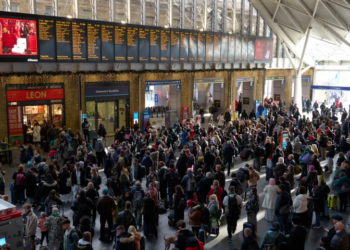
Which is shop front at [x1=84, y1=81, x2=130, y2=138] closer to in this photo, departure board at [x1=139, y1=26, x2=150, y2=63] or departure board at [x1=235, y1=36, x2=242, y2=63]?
departure board at [x1=139, y1=26, x2=150, y2=63]

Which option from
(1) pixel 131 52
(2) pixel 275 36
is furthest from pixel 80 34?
(2) pixel 275 36

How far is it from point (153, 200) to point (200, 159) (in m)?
3.96

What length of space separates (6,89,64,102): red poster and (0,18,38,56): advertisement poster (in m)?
1.95

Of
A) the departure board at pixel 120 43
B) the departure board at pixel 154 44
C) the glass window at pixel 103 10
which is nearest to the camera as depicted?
the departure board at pixel 120 43

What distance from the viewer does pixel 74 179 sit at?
11.5 meters

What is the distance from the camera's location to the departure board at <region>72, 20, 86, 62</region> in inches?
784

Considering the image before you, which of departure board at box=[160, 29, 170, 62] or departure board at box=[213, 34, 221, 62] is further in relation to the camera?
departure board at box=[213, 34, 221, 62]

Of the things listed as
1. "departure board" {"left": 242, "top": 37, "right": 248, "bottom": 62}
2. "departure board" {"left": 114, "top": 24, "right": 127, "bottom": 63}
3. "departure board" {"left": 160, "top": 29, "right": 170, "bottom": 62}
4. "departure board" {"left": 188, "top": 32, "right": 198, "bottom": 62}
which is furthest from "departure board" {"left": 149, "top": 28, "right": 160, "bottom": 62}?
"departure board" {"left": 242, "top": 37, "right": 248, "bottom": 62}

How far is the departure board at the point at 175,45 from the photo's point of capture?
2508 centimetres

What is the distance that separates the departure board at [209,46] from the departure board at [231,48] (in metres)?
2.07

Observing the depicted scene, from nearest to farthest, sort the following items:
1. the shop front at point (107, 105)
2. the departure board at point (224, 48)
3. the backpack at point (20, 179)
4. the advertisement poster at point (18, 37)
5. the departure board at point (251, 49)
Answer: the backpack at point (20, 179)
the advertisement poster at point (18, 37)
the shop front at point (107, 105)
the departure board at point (224, 48)
the departure board at point (251, 49)

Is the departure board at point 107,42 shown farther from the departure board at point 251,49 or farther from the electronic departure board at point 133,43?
the departure board at point 251,49

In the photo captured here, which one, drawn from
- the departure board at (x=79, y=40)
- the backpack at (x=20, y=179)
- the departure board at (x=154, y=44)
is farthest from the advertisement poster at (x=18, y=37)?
the backpack at (x=20, y=179)

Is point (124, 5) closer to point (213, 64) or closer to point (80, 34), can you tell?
point (80, 34)
